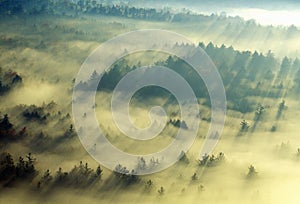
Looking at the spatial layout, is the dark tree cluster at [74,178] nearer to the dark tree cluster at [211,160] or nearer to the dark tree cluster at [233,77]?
the dark tree cluster at [211,160]

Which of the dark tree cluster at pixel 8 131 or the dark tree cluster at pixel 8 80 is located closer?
the dark tree cluster at pixel 8 131

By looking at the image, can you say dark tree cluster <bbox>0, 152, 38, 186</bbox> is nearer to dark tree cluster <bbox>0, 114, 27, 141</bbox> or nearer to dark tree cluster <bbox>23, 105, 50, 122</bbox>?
dark tree cluster <bbox>0, 114, 27, 141</bbox>

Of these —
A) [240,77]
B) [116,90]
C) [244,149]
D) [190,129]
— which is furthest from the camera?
[240,77]

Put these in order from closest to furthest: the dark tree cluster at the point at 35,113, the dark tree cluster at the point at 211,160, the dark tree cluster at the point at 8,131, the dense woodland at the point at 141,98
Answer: the dense woodland at the point at 141,98 < the dark tree cluster at the point at 211,160 < the dark tree cluster at the point at 8,131 < the dark tree cluster at the point at 35,113

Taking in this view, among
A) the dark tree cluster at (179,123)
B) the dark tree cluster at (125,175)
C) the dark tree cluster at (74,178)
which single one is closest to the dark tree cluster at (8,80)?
the dark tree cluster at (74,178)

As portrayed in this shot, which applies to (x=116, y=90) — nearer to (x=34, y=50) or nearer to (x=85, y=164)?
(x=85, y=164)

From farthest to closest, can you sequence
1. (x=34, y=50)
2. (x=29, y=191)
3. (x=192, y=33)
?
1. (x=192, y=33)
2. (x=34, y=50)
3. (x=29, y=191)

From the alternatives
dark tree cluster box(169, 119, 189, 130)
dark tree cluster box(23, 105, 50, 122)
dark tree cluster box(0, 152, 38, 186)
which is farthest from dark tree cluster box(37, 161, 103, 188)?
dark tree cluster box(169, 119, 189, 130)

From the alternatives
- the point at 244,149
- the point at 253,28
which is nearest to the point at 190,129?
the point at 244,149
